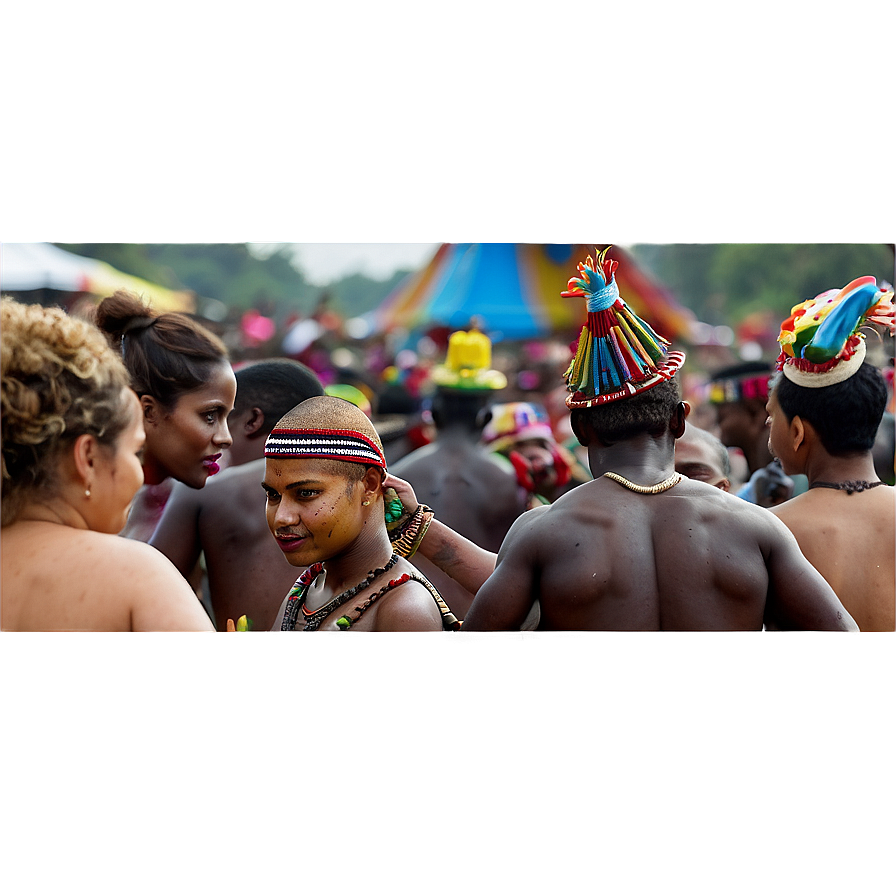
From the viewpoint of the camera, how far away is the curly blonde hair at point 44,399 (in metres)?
2.12

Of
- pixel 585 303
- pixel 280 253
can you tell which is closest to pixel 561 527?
pixel 585 303

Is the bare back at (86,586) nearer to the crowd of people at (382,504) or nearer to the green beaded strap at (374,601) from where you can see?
the crowd of people at (382,504)

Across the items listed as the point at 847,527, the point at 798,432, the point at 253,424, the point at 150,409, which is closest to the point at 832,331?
the point at 798,432

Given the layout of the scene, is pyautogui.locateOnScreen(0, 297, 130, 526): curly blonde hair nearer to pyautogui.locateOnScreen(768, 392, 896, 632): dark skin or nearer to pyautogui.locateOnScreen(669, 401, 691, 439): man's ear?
pyautogui.locateOnScreen(669, 401, 691, 439): man's ear

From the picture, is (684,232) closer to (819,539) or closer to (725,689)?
(819,539)

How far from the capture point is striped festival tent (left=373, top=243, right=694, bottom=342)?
327 cm

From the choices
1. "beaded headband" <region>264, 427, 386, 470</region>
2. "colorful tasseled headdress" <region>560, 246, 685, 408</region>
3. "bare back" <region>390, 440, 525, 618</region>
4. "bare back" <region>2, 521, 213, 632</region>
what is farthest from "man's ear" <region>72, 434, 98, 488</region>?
"bare back" <region>390, 440, 525, 618</region>

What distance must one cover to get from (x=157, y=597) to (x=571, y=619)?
0.99 meters

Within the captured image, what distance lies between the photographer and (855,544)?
2.83 m

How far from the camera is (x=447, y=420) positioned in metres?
4.25

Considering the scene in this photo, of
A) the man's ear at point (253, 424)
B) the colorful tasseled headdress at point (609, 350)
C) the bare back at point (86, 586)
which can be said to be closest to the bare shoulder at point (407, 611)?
the bare back at point (86, 586)

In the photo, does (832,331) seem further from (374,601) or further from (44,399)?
(44,399)

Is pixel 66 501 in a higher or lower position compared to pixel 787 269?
lower

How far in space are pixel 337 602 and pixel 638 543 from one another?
0.78 metres
